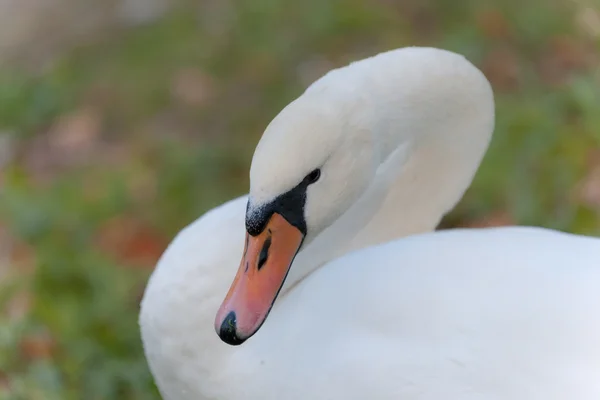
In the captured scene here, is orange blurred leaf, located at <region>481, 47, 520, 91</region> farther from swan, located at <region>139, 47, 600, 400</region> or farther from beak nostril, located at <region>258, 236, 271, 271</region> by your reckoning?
beak nostril, located at <region>258, 236, 271, 271</region>

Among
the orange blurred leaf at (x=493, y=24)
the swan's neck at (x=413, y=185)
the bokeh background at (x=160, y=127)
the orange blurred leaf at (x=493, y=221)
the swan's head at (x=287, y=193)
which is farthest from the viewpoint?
the orange blurred leaf at (x=493, y=24)

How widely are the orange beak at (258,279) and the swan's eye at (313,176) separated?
2.4 inches

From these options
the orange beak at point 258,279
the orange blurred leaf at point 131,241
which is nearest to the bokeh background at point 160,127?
the orange blurred leaf at point 131,241

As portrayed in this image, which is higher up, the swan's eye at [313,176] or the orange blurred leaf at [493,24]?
the swan's eye at [313,176]

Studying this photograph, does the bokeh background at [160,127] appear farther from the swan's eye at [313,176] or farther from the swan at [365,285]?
the swan's eye at [313,176]

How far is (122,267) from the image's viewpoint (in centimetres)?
220

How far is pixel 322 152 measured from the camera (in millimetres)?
1127

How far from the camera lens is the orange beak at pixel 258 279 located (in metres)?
1.12

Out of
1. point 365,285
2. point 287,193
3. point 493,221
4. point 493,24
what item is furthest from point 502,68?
point 287,193

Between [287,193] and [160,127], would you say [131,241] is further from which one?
[287,193]

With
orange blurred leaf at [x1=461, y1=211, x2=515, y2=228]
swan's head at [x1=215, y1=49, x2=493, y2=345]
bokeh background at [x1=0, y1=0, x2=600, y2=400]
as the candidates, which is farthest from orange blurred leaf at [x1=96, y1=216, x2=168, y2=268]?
swan's head at [x1=215, y1=49, x2=493, y2=345]

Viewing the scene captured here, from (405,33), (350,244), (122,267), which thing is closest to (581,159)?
(405,33)

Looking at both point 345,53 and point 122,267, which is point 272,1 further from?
point 122,267

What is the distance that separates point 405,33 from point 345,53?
0.69ft
